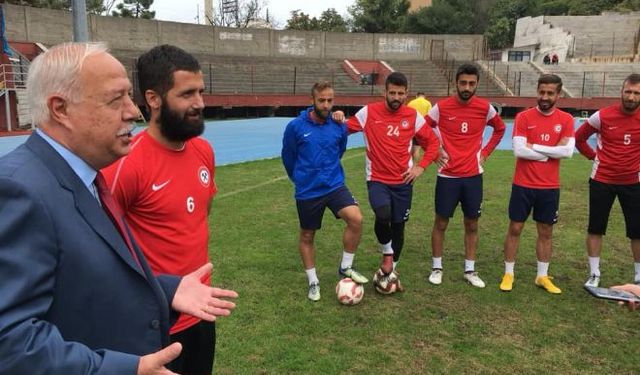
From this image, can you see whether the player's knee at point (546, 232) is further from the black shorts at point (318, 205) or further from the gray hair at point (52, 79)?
the gray hair at point (52, 79)

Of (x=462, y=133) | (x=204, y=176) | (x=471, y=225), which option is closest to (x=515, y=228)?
(x=471, y=225)

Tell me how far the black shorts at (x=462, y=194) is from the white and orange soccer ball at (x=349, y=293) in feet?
4.69

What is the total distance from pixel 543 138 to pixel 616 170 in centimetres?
90

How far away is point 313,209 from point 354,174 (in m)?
7.20

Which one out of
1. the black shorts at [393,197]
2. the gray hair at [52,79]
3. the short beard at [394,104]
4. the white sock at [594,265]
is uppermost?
the gray hair at [52,79]

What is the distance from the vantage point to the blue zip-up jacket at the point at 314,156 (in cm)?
514

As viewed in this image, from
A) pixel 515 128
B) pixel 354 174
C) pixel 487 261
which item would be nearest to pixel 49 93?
pixel 515 128

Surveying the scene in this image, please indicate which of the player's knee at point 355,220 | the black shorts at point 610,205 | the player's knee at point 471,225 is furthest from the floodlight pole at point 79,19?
the black shorts at point 610,205

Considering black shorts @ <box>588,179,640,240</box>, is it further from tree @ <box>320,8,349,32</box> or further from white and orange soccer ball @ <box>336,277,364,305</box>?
tree @ <box>320,8,349,32</box>

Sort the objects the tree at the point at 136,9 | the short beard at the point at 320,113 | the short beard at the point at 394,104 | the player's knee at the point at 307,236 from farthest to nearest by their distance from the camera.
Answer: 1. the tree at the point at 136,9
2. the short beard at the point at 394,104
3. the player's knee at the point at 307,236
4. the short beard at the point at 320,113

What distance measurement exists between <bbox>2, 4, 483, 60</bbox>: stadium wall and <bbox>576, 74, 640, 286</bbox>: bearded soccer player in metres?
34.5

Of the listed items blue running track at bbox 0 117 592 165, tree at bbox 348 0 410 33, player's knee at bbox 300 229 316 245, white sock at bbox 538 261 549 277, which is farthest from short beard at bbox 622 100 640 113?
tree at bbox 348 0 410 33

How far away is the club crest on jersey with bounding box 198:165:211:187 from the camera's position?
9.04ft

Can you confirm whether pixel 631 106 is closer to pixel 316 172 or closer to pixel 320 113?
pixel 320 113
